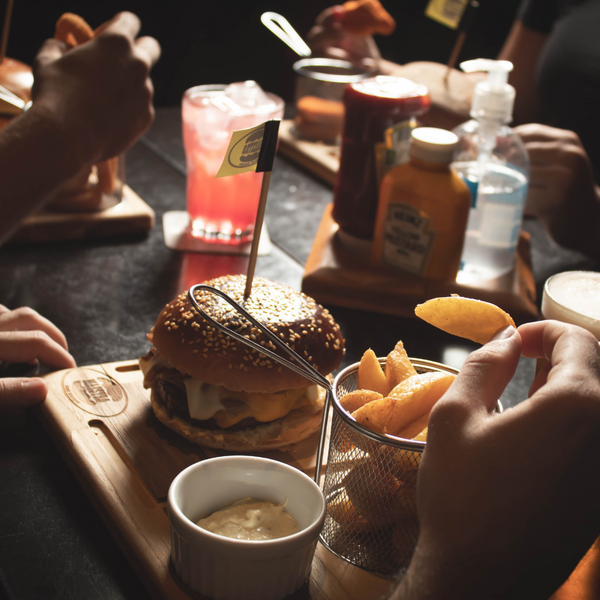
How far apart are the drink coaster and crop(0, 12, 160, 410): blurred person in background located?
0.33 metres

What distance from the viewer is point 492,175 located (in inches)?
71.3

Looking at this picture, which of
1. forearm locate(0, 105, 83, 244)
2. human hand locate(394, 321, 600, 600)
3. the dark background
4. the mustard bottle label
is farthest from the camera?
the dark background

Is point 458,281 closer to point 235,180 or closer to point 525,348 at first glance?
point 235,180

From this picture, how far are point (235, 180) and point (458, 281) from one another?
0.69 meters

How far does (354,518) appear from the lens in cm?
91

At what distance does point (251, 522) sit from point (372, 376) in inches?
11.2

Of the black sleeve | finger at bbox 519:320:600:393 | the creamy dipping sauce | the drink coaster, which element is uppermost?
the black sleeve

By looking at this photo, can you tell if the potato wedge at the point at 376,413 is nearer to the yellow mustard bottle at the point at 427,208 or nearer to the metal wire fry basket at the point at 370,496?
the metal wire fry basket at the point at 370,496

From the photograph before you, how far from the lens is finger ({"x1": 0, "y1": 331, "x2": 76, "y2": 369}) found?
1237 millimetres

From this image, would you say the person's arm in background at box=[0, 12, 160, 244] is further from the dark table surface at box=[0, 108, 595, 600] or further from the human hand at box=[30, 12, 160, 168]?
the dark table surface at box=[0, 108, 595, 600]

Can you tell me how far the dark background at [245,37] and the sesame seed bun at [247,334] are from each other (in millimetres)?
3646

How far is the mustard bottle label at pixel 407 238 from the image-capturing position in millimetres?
1529

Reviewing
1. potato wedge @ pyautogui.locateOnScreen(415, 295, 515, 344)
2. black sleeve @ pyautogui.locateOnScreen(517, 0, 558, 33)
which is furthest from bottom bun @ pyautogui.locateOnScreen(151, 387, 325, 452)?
black sleeve @ pyautogui.locateOnScreen(517, 0, 558, 33)

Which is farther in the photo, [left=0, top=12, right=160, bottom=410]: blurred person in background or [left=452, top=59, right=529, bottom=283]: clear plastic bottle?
[left=452, top=59, right=529, bottom=283]: clear plastic bottle
